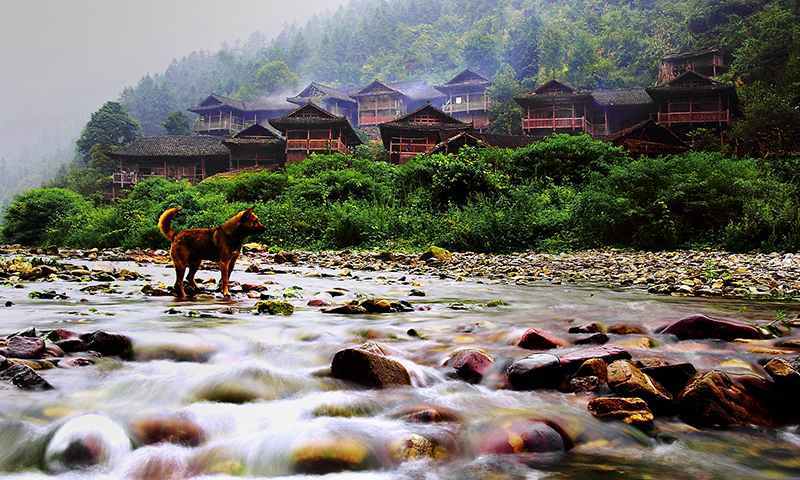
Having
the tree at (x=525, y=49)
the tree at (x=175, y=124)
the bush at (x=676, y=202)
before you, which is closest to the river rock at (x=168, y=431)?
the bush at (x=676, y=202)

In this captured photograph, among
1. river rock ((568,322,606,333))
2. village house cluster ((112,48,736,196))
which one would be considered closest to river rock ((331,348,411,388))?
river rock ((568,322,606,333))

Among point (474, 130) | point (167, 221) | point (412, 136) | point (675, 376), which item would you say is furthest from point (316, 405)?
point (474, 130)

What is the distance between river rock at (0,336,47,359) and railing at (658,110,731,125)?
41604mm

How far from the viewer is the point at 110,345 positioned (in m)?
3.28

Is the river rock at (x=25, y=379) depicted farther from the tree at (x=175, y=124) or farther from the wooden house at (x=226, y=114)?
the tree at (x=175, y=124)

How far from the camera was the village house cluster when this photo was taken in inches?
1433

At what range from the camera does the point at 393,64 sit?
9306 cm

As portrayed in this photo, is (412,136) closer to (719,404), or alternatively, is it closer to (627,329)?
(627,329)

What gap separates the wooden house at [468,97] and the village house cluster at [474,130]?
17.4 meters

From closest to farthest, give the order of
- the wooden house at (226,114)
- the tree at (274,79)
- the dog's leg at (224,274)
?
the dog's leg at (224,274) → the wooden house at (226,114) → the tree at (274,79)

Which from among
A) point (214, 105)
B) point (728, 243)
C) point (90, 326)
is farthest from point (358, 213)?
point (214, 105)

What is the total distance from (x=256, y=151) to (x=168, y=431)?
143 feet

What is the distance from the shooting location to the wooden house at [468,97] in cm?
6119

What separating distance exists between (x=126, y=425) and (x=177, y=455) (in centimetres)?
35
